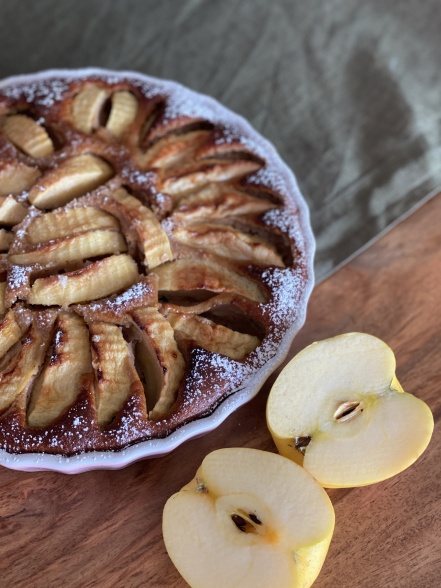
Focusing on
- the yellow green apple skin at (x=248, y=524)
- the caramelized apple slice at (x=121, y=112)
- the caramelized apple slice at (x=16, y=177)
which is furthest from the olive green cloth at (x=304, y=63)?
the yellow green apple skin at (x=248, y=524)

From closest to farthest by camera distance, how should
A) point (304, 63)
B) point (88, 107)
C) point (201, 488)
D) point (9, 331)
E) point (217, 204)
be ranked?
point (201, 488) → point (9, 331) → point (217, 204) → point (88, 107) → point (304, 63)

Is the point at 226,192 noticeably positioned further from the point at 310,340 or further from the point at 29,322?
the point at 29,322

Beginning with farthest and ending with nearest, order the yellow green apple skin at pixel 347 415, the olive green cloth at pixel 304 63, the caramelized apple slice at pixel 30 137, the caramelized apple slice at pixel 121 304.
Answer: the olive green cloth at pixel 304 63, the caramelized apple slice at pixel 30 137, the caramelized apple slice at pixel 121 304, the yellow green apple skin at pixel 347 415

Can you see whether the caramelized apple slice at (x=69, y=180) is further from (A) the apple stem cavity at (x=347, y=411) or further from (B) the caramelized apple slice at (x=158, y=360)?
(A) the apple stem cavity at (x=347, y=411)

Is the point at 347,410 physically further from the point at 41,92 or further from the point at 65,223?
the point at 41,92

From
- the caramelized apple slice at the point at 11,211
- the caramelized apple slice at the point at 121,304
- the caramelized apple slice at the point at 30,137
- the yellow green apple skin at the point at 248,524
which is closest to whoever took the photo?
the yellow green apple skin at the point at 248,524

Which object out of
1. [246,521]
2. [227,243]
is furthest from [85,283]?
[246,521]

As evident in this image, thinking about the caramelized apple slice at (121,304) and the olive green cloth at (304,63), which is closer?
the caramelized apple slice at (121,304)

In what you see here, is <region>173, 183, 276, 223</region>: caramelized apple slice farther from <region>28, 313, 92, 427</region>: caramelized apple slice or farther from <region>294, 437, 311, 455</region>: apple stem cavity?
<region>294, 437, 311, 455</region>: apple stem cavity
